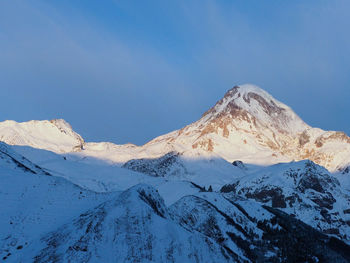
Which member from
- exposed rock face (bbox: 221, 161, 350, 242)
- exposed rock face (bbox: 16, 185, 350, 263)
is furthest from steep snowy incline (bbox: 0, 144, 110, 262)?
exposed rock face (bbox: 221, 161, 350, 242)

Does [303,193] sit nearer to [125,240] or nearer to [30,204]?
[30,204]

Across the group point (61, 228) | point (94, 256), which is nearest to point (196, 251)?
point (94, 256)

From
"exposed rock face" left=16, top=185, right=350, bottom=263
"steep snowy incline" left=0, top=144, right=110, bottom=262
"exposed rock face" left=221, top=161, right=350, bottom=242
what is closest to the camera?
"exposed rock face" left=16, top=185, right=350, bottom=263

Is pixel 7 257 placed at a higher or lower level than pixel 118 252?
lower

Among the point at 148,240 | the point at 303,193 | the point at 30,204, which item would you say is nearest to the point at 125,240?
the point at 148,240

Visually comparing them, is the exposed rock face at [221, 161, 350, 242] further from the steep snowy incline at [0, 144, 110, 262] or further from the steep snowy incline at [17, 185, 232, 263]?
the steep snowy incline at [17, 185, 232, 263]

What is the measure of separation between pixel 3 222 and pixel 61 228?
5244 millimetres

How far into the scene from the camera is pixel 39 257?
96.0 ft

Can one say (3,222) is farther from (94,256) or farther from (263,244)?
(263,244)

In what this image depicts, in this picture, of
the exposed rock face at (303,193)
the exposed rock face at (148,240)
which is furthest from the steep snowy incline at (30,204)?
the exposed rock face at (303,193)

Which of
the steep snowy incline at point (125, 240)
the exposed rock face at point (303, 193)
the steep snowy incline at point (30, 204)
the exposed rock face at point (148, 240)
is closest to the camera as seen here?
the steep snowy incline at point (125, 240)

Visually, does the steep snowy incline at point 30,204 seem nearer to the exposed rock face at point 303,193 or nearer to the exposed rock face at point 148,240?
the exposed rock face at point 148,240

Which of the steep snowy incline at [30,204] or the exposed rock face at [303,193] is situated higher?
the exposed rock face at [303,193]

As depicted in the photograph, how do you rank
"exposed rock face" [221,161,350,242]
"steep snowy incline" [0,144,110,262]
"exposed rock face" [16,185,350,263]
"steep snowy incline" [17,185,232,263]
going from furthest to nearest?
"exposed rock face" [221,161,350,242], "steep snowy incline" [0,144,110,262], "exposed rock face" [16,185,350,263], "steep snowy incline" [17,185,232,263]
